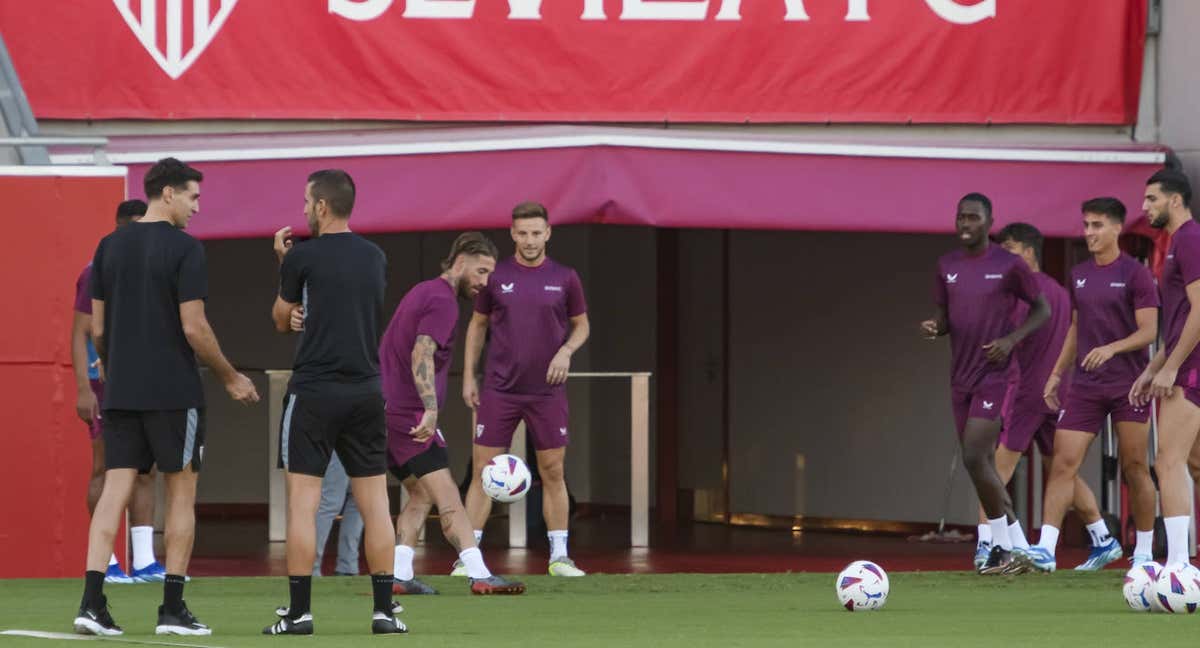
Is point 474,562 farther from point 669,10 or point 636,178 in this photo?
point 669,10

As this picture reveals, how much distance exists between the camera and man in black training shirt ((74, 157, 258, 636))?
27.9 ft

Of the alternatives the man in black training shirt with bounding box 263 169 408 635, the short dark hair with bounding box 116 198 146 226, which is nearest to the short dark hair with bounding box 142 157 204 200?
the man in black training shirt with bounding box 263 169 408 635

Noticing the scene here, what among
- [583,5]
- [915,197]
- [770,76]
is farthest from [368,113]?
[915,197]

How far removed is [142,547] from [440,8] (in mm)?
4149

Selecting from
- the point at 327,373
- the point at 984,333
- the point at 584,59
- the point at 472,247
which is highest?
the point at 584,59

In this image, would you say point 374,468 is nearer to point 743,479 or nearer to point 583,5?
point 583,5

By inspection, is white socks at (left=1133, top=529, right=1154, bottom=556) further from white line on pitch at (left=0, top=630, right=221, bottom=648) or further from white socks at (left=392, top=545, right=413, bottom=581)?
white line on pitch at (left=0, top=630, right=221, bottom=648)

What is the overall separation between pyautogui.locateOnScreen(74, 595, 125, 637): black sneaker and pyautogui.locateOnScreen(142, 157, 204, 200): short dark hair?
1.59 metres

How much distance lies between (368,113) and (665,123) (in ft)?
6.24

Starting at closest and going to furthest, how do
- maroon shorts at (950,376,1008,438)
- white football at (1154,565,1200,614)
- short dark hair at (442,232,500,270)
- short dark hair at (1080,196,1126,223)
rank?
1. white football at (1154,565,1200,614)
2. short dark hair at (442,232,500,270)
3. short dark hair at (1080,196,1126,223)
4. maroon shorts at (950,376,1008,438)

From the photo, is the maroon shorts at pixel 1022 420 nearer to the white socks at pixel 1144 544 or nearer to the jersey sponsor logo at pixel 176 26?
the white socks at pixel 1144 544

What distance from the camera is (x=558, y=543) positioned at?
1223 centimetres

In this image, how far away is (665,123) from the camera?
46.3 ft

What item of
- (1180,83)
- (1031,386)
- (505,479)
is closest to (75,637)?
(505,479)
